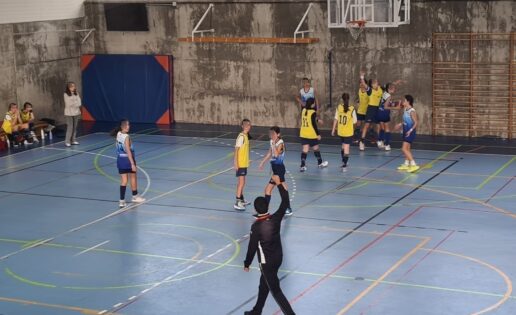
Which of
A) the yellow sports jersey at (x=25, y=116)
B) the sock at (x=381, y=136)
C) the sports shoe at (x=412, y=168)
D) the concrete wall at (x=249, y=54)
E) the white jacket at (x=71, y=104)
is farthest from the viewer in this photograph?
the yellow sports jersey at (x=25, y=116)

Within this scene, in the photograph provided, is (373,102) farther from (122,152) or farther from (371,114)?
(122,152)

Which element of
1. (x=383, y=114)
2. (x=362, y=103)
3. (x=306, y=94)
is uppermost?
(x=306, y=94)

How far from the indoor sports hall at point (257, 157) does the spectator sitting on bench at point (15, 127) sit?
54mm

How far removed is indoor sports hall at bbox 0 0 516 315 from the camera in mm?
15758

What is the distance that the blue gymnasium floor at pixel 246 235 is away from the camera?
1518cm

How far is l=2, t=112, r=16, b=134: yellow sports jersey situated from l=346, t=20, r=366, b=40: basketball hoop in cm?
1132

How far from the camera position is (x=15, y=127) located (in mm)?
30109

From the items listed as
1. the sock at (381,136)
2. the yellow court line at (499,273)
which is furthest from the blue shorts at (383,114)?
the yellow court line at (499,273)

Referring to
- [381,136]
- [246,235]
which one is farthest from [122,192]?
[381,136]

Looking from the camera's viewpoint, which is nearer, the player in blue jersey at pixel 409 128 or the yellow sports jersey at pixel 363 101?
the player in blue jersey at pixel 409 128

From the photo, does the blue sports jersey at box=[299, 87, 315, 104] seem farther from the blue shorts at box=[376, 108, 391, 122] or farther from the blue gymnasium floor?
the blue shorts at box=[376, 108, 391, 122]

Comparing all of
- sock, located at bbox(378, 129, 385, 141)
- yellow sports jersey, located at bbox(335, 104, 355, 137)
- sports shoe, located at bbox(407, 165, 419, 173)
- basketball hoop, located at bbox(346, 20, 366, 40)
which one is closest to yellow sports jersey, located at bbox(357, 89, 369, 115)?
sock, located at bbox(378, 129, 385, 141)

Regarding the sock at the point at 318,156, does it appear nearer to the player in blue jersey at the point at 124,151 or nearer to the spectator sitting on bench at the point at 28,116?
the player in blue jersey at the point at 124,151

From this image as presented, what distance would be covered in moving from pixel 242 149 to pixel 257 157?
282 inches
